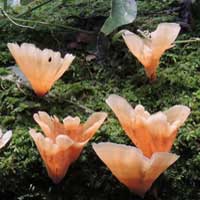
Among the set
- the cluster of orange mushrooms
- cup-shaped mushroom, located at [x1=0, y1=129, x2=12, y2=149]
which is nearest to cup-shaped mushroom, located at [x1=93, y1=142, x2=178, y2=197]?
the cluster of orange mushrooms

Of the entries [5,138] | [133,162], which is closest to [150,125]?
[133,162]

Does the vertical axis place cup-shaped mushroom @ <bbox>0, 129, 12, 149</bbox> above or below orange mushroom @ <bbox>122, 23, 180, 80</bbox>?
below

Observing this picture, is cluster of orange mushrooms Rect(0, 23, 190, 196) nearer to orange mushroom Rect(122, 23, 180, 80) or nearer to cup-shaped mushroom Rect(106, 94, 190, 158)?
cup-shaped mushroom Rect(106, 94, 190, 158)

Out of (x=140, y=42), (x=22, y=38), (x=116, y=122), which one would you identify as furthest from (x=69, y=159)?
(x=22, y=38)

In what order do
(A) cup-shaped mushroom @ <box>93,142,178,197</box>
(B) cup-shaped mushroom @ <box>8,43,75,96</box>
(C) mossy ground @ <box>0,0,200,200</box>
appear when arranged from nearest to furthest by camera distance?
(A) cup-shaped mushroom @ <box>93,142,178,197</box> → (C) mossy ground @ <box>0,0,200,200</box> → (B) cup-shaped mushroom @ <box>8,43,75,96</box>

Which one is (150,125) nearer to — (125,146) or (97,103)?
(125,146)

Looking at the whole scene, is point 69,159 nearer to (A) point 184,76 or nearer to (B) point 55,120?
(B) point 55,120
